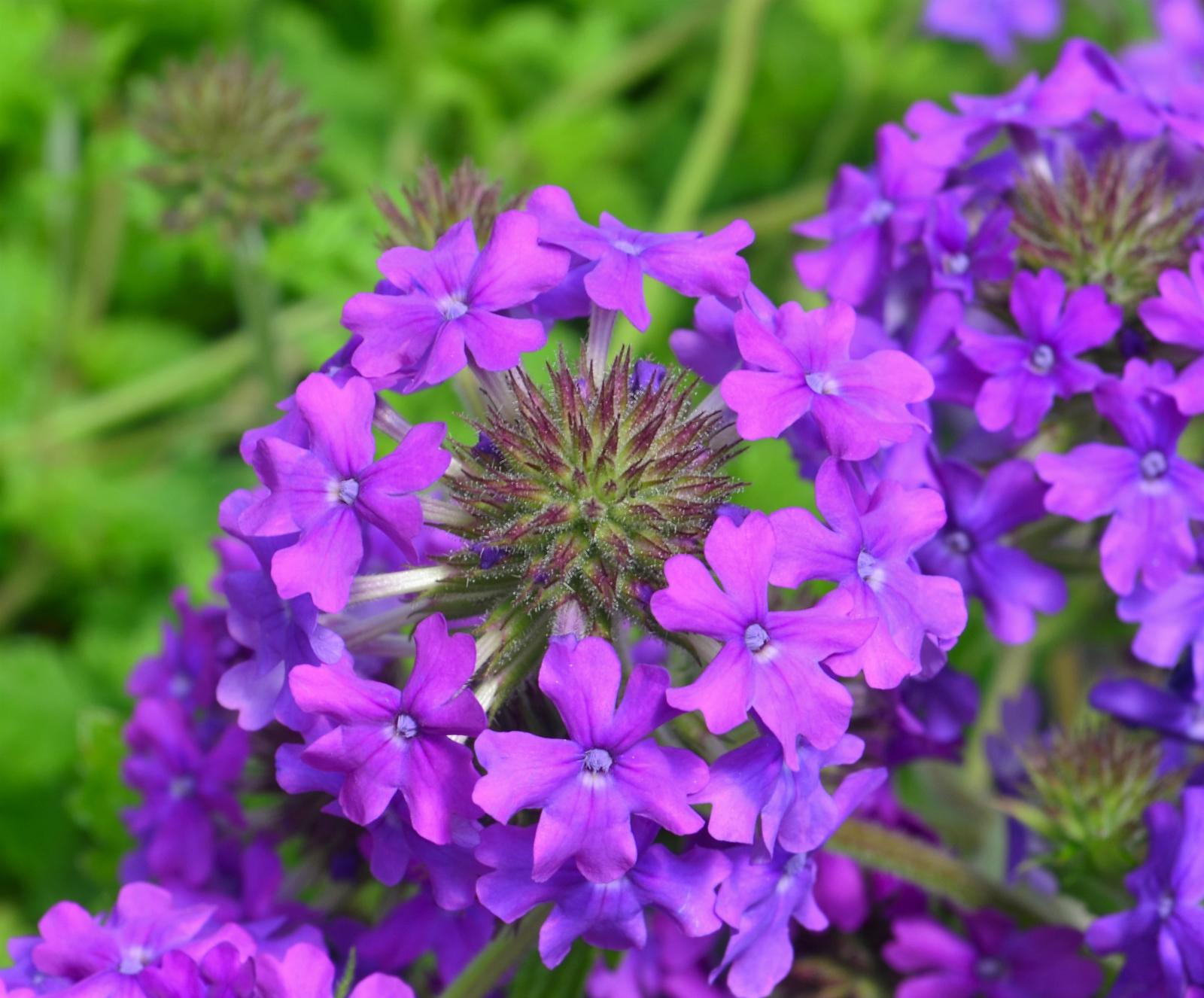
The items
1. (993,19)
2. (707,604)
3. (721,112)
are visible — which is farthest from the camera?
(721,112)

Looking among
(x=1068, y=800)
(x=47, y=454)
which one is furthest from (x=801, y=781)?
(x=47, y=454)

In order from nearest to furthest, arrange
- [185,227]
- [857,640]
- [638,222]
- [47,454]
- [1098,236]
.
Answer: [857,640], [1098,236], [185,227], [47,454], [638,222]

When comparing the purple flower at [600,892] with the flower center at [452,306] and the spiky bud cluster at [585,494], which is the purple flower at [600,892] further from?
the flower center at [452,306]

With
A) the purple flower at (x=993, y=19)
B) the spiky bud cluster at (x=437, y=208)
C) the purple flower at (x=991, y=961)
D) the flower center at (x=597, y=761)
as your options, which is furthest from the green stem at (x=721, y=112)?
the flower center at (x=597, y=761)

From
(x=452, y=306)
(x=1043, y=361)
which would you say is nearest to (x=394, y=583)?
(x=452, y=306)

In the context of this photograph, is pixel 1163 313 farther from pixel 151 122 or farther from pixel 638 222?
pixel 638 222

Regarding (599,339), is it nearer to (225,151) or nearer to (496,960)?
(496,960)
